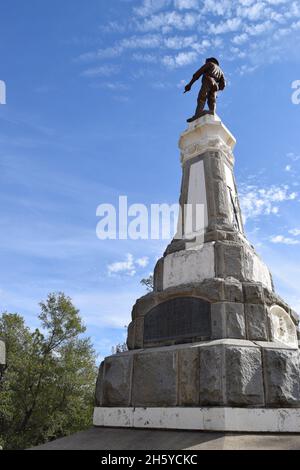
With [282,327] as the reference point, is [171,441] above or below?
below

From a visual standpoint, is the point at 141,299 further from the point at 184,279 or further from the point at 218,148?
the point at 218,148

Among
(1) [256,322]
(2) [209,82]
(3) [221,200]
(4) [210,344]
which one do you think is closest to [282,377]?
(1) [256,322]

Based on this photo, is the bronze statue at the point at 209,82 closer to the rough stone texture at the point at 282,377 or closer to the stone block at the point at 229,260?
the stone block at the point at 229,260

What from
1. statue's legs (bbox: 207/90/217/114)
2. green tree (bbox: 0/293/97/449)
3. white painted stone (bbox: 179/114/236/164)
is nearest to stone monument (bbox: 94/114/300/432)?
white painted stone (bbox: 179/114/236/164)

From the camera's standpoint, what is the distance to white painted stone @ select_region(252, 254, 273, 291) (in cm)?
535

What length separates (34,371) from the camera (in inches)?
690

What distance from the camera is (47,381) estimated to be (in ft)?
57.9

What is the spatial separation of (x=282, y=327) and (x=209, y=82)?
481cm

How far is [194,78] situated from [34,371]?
1501cm

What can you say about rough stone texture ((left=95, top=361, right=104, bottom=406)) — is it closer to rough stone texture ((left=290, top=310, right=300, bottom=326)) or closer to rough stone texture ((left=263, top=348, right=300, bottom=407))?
rough stone texture ((left=263, top=348, right=300, bottom=407))

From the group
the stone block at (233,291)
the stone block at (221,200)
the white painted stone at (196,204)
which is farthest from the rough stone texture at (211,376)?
the stone block at (221,200)

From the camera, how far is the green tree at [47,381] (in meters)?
17.0

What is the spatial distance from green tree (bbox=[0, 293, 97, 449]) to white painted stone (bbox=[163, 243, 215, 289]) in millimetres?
13423

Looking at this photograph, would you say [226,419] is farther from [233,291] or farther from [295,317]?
[295,317]
